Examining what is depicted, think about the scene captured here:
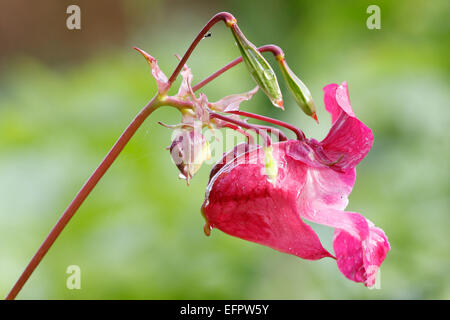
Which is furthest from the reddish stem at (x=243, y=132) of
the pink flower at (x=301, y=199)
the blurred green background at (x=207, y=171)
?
the blurred green background at (x=207, y=171)

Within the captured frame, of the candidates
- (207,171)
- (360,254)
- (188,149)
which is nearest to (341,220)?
(360,254)

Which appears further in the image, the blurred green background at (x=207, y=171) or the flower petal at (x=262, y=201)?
the blurred green background at (x=207, y=171)

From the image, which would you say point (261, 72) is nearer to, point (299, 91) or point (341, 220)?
point (299, 91)

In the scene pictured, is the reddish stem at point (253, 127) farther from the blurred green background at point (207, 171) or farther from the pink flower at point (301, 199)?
the blurred green background at point (207, 171)

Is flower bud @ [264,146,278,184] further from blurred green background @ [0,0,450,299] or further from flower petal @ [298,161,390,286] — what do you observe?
blurred green background @ [0,0,450,299]

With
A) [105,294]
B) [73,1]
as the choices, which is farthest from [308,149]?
[73,1]

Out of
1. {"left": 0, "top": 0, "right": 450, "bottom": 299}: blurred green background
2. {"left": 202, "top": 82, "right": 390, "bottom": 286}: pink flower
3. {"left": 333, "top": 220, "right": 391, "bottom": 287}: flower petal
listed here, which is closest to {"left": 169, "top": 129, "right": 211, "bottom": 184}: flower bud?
{"left": 202, "top": 82, "right": 390, "bottom": 286}: pink flower
